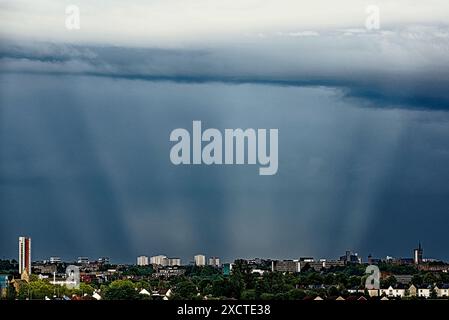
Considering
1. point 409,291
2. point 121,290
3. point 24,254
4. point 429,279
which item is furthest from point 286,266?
point 24,254

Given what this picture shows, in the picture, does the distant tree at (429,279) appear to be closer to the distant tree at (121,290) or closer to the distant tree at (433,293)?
the distant tree at (433,293)

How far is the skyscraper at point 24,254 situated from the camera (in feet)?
31.6

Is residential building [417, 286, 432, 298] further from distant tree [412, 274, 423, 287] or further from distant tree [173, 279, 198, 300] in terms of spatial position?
distant tree [173, 279, 198, 300]

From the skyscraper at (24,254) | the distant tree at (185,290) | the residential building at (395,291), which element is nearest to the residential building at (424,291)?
the residential building at (395,291)

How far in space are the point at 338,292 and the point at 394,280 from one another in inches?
16.5

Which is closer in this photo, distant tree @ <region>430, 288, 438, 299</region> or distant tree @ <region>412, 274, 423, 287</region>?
distant tree @ <region>430, 288, 438, 299</region>

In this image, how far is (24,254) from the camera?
9.66 metres

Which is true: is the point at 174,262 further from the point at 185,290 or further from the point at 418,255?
the point at 418,255

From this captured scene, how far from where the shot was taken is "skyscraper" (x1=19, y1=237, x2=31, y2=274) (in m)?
9.62

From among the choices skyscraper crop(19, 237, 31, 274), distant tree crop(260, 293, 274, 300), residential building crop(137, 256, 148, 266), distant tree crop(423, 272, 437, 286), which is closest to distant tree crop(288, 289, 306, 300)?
distant tree crop(260, 293, 274, 300)

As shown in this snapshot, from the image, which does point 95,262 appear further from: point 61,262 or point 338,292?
point 338,292

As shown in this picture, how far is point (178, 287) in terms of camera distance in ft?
31.6
